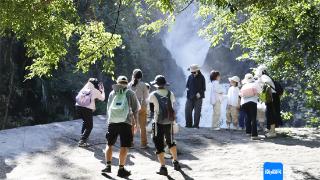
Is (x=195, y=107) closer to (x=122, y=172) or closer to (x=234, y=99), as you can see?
(x=234, y=99)

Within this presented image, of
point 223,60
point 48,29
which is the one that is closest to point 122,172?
point 48,29

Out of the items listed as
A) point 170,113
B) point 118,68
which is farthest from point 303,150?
point 118,68

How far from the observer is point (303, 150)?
31.4 ft

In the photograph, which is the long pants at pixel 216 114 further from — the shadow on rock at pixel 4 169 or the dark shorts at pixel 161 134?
the shadow on rock at pixel 4 169

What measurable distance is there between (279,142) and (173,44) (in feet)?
168

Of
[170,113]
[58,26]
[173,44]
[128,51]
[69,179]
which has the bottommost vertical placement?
[69,179]

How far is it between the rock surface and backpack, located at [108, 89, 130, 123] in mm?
974

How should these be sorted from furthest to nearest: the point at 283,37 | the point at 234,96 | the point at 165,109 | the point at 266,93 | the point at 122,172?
the point at 283,37, the point at 234,96, the point at 266,93, the point at 165,109, the point at 122,172

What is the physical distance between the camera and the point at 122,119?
24.3 feet

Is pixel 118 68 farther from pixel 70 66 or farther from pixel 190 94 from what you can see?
pixel 190 94

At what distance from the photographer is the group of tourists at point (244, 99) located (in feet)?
34.7

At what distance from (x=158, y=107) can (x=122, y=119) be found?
65cm

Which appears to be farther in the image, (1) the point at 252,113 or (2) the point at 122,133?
(1) the point at 252,113

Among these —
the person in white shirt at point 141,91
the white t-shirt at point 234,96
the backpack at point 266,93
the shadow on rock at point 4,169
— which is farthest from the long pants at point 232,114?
the shadow on rock at point 4,169
